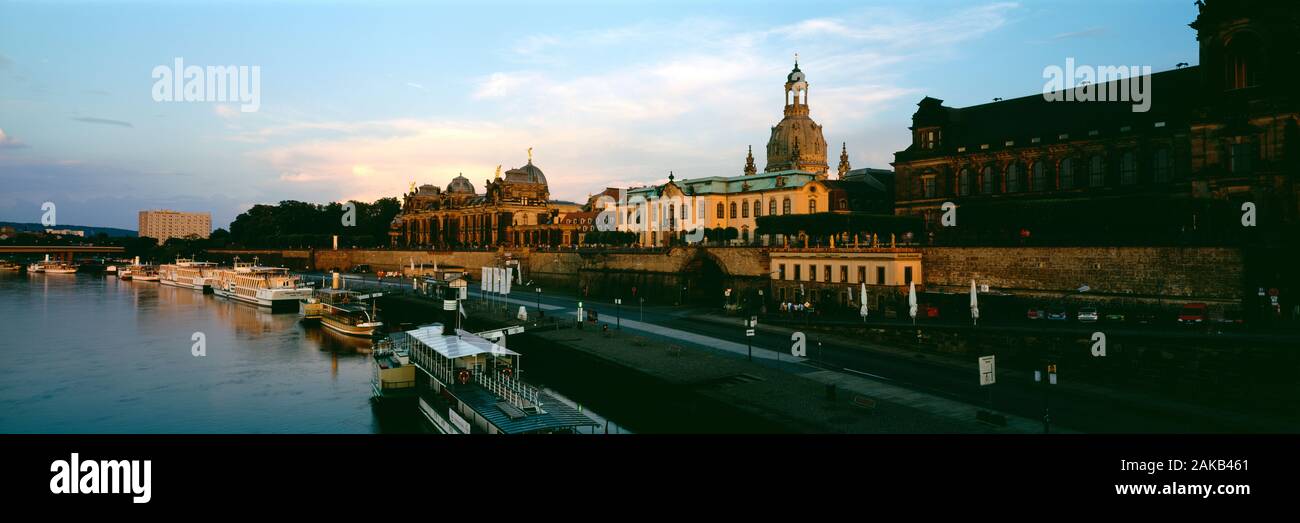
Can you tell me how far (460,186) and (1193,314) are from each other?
125 meters

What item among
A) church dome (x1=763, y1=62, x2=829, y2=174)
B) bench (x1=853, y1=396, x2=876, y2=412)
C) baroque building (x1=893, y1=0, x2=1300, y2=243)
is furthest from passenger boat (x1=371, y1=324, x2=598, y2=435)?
church dome (x1=763, y1=62, x2=829, y2=174)

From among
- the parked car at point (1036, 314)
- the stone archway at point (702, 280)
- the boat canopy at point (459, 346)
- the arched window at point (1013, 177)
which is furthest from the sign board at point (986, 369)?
the stone archway at point (702, 280)

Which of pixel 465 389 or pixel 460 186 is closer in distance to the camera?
pixel 465 389

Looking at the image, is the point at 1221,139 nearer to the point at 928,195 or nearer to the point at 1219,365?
the point at 1219,365

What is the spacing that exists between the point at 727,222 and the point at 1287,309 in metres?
50.6

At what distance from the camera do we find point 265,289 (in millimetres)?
85688

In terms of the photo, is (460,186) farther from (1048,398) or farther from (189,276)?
(1048,398)

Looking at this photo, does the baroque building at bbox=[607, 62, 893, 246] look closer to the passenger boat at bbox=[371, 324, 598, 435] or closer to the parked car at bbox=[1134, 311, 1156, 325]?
the parked car at bbox=[1134, 311, 1156, 325]

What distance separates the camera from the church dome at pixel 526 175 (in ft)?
425

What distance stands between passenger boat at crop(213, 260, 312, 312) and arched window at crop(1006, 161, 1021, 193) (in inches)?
2874

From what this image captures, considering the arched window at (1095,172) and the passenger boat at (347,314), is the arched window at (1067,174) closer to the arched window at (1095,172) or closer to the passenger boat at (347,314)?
the arched window at (1095,172)

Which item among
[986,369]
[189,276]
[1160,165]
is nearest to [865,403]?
[986,369]

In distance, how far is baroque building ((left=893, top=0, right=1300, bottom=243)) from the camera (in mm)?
39031
